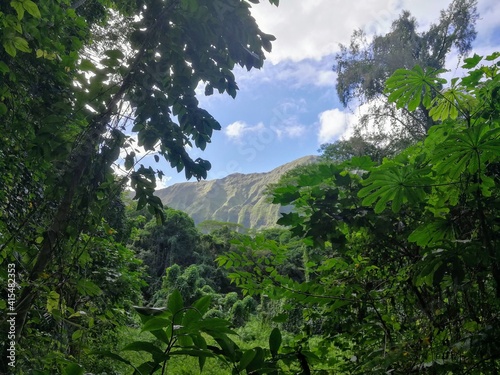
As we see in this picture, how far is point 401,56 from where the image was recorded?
10.3m

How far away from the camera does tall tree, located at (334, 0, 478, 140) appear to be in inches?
396

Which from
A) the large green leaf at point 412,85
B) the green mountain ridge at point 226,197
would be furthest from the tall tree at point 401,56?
the green mountain ridge at point 226,197

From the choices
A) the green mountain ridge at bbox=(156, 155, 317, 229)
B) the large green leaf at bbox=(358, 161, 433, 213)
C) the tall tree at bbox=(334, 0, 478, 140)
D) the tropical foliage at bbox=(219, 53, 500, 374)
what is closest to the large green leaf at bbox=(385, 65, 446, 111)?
the tropical foliage at bbox=(219, 53, 500, 374)

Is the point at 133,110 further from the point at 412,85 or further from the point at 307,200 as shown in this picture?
the point at 412,85

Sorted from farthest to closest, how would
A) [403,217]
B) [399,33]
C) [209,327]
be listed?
[399,33] → [403,217] → [209,327]

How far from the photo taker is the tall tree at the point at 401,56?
10062mm

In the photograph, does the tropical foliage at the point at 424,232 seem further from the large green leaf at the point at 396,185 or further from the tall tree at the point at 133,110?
the tall tree at the point at 133,110

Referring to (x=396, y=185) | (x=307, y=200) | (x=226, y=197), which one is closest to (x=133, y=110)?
(x=307, y=200)

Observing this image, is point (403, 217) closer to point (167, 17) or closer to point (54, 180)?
point (167, 17)

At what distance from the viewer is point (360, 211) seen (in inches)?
39.5

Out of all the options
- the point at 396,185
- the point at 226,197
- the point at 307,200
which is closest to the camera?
the point at 396,185

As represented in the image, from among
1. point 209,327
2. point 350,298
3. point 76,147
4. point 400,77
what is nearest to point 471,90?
point 400,77

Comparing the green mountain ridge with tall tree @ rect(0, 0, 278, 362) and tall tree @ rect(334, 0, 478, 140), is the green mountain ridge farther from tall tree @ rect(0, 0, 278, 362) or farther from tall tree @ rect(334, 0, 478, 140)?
tall tree @ rect(0, 0, 278, 362)

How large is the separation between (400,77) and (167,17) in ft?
2.81
